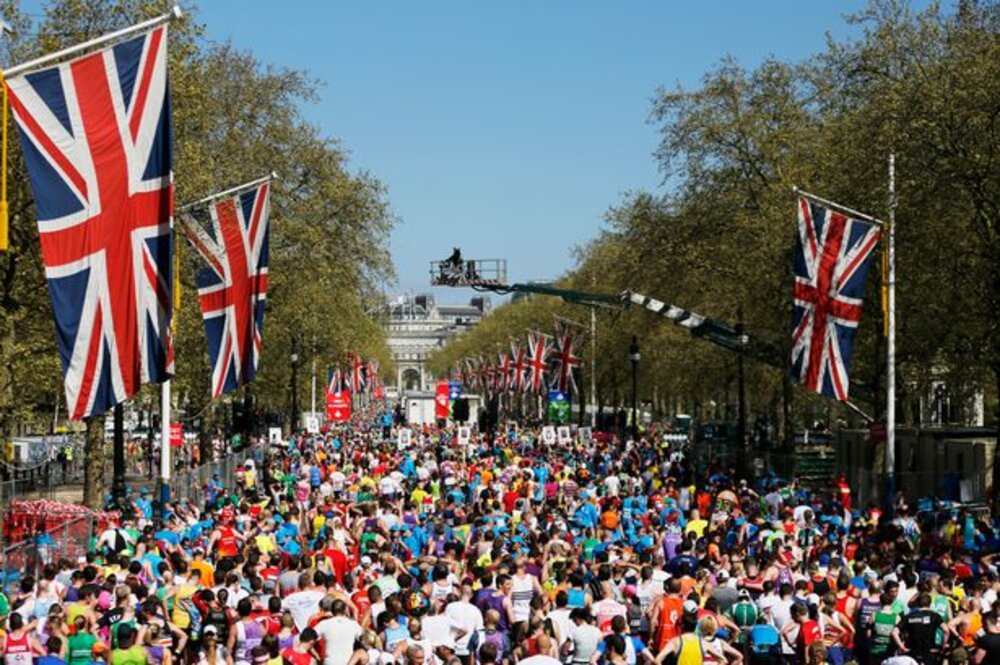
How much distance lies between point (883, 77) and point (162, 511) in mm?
20613

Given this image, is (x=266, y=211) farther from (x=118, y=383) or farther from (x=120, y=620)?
(x=120, y=620)

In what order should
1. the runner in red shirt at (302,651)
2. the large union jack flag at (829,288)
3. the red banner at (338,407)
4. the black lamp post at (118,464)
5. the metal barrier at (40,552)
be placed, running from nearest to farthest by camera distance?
the runner in red shirt at (302,651), the metal barrier at (40,552), the black lamp post at (118,464), the large union jack flag at (829,288), the red banner at (338,407)

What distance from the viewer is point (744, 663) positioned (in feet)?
51.2

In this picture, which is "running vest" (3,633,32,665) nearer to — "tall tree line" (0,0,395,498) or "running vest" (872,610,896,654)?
"running vest" (872,610,896,654)

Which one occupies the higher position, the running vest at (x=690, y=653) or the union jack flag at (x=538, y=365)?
the union jack flag at (x=538, y=365)

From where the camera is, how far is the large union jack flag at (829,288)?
2889cm

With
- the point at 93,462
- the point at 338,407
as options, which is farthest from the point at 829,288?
the point at 338,407

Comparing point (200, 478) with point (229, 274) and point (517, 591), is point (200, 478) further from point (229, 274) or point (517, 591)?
point (517, 591)

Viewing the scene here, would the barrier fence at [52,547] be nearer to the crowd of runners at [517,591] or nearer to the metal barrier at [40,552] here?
the metal barrier at [40,552]

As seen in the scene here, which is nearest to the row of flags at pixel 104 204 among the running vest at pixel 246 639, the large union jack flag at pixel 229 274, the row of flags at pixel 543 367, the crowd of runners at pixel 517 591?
the crowd of runners at pixel 517 591

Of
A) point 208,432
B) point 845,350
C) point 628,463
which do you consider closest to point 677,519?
point 845,350

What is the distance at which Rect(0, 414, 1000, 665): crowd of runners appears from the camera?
46.6 ft

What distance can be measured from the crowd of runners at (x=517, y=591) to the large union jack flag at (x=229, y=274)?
8.12 feet

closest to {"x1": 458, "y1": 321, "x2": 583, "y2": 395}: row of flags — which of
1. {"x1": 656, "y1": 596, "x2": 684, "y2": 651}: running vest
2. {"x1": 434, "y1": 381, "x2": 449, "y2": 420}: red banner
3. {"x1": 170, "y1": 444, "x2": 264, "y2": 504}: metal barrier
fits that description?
{"x1": 434, "y1": 381, "x2": 449, "y2": 420}: red banner
